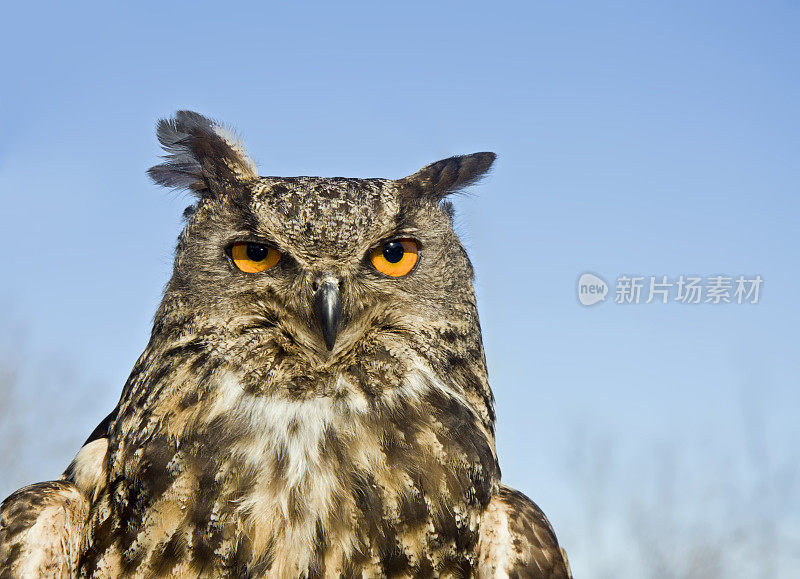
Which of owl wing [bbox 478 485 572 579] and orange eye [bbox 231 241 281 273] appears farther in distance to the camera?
orange eye [bbox 231 241 281 273]

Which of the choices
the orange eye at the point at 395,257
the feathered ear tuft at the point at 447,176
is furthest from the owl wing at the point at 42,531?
the feathered ear tuft at the point at 447,176

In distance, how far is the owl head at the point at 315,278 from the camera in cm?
291

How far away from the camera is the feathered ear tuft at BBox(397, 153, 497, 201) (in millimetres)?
3508

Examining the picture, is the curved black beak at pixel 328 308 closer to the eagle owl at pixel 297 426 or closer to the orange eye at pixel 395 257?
the eagle owl at pixel 297 426

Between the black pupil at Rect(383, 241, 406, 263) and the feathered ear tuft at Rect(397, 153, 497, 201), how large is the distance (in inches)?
13.1

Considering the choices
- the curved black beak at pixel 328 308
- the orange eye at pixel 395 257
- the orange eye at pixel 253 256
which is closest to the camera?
the curved black beak at pixel 328 308

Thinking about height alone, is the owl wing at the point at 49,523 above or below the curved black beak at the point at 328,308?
below

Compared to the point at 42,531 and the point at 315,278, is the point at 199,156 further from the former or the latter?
the point at 42,531

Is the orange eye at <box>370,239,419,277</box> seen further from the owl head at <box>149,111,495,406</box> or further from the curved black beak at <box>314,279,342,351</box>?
the curved black beak at <box>314,279,342,351</box>

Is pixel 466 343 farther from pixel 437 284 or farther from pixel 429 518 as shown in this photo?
pixel 429 518

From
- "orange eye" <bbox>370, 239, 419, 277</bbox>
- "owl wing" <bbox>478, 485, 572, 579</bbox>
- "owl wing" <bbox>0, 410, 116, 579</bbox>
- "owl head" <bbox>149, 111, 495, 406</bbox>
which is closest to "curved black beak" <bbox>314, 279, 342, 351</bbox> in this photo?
"owl head" <bbox>149, 111, 495, 406</bbox>

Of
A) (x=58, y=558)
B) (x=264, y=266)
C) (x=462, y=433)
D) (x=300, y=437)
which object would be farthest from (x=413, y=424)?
(x=58, y=558)

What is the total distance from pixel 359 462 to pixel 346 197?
1.10 metres

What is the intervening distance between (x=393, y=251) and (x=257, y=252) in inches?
23.2
